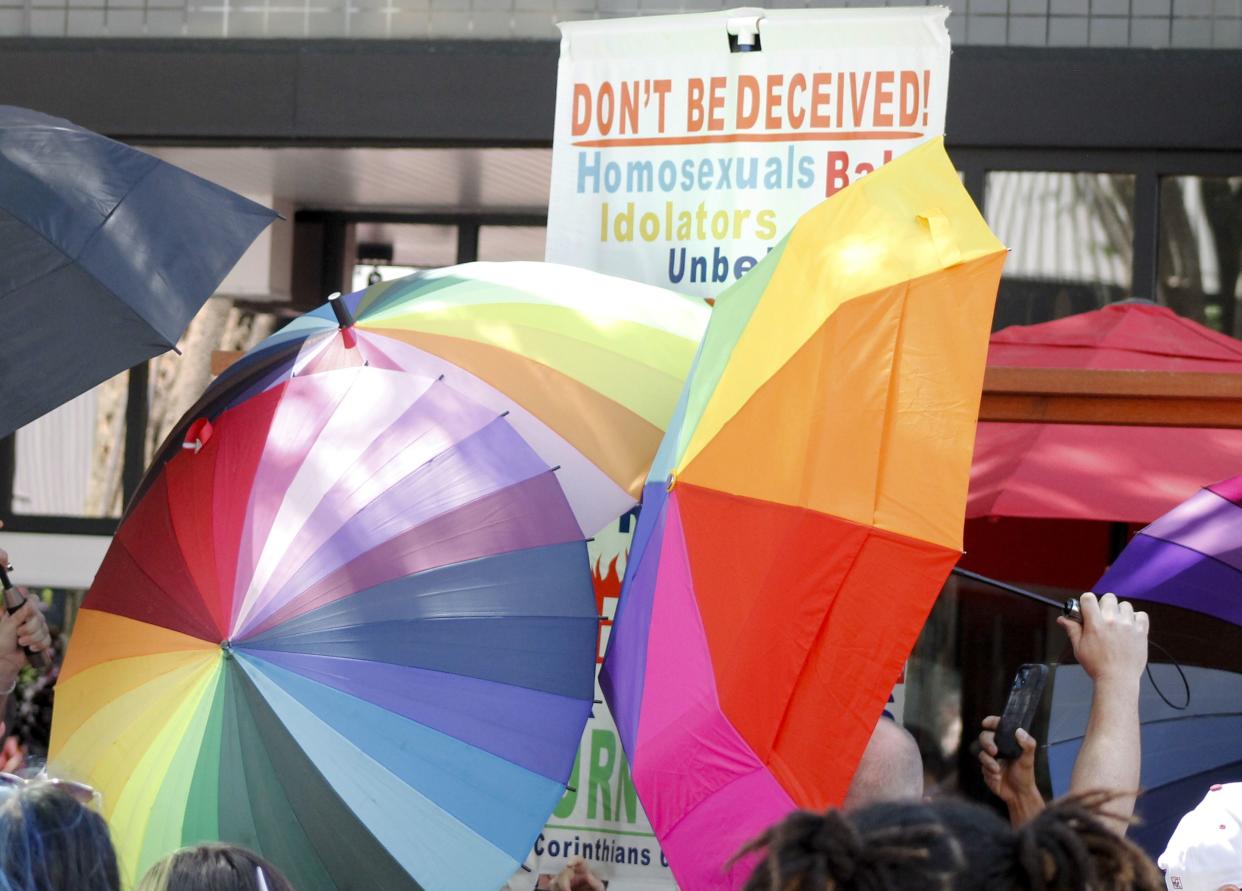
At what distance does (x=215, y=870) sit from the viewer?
2.48m

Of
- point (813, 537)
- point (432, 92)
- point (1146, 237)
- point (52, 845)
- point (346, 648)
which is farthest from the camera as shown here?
point (432, 92)

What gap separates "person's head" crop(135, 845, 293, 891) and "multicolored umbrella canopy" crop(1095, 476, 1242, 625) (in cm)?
220

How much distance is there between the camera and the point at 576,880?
4637 mm

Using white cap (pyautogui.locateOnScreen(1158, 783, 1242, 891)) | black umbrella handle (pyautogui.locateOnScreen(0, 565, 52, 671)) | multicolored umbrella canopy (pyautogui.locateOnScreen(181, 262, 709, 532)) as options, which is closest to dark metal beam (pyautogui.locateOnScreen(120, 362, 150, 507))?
black umbrella handle (pyautogui.locateOnScreen(0, 565, 52, 671))

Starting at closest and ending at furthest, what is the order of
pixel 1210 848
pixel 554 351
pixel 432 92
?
pixel 1210 848, pixel 554 351, pixel 432 92

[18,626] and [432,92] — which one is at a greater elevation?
[432,92]

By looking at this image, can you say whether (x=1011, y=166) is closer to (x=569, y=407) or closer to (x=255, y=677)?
(x=569, y=407)

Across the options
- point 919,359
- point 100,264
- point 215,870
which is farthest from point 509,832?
point 100,264

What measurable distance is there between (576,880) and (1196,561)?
190 cm

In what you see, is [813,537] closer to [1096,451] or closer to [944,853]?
[944,853]

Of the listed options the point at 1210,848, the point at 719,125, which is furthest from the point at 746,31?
the point at 1210,848

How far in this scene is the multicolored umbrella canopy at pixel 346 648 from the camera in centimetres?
331

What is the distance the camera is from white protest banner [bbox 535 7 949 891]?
4785mm

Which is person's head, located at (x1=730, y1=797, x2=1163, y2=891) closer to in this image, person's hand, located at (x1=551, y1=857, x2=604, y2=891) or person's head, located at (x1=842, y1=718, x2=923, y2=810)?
person's head, located at (x1=842, y1=718, x2=923, y2=810)
